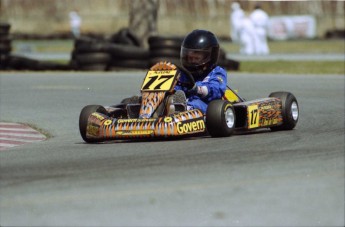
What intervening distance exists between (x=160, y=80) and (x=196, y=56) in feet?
2.01

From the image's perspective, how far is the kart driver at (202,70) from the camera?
32.5 feet

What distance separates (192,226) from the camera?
5945 millimetres

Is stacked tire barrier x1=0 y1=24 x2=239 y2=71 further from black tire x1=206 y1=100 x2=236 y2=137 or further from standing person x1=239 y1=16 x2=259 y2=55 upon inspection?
standing person x1=239 y1=16 x2=259 y2=55

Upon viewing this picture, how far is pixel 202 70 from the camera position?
10.2 m

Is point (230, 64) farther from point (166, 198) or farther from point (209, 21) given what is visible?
point (209, 21)

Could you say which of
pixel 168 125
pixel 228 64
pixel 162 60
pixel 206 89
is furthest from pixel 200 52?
pixel 228 64

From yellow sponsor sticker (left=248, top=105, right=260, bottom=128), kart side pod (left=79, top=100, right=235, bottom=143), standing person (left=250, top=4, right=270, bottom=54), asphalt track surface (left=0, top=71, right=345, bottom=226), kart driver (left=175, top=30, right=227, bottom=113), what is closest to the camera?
asphalt track surface (left=0, top=71, right=345, bottom=226)

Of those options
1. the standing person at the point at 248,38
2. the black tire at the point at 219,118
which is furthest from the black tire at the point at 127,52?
the standing person at the point at 248,38

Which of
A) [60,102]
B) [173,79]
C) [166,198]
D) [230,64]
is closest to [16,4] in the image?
[230,64]

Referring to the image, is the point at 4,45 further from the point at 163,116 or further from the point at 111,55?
the point at 163,116

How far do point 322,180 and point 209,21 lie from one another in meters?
45.6

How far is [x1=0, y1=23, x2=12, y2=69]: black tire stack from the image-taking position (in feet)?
72.3

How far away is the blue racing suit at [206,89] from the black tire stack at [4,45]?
1247cm

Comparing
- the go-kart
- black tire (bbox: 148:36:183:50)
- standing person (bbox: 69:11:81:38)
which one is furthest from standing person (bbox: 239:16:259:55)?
the go-kart
